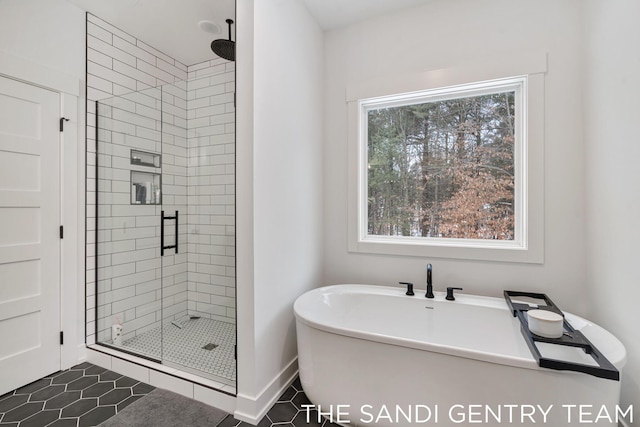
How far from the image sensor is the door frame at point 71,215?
2.17 meters

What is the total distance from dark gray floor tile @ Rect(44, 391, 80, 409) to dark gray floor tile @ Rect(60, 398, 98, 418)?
0.17 feet

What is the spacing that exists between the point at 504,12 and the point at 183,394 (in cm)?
344

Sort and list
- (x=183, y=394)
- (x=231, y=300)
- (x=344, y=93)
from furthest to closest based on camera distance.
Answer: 1. (x=344, y=93)
2. (x=231, y=300)
3. (x=183, y=394)

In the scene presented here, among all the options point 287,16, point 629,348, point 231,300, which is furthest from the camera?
point 231,300

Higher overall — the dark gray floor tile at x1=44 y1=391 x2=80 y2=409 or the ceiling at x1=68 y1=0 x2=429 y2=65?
the ceiling at x1=68 y1=0 x2=429 y2=65

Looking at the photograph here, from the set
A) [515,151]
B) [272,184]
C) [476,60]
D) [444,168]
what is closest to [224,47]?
[272,184]

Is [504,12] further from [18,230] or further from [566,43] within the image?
[18,230]

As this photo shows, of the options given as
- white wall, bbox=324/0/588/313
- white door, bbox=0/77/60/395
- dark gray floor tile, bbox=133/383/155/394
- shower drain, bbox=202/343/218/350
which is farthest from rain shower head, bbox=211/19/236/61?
dark gray floor tile, bbox=133/383/155/394

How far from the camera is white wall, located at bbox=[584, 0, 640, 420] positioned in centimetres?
139

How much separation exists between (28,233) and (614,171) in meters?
3.64

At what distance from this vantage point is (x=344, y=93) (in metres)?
2.55

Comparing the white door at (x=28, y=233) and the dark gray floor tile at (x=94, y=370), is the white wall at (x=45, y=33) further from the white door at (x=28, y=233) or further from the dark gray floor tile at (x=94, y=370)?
the dark gray floor tile at (x=94, y=370)

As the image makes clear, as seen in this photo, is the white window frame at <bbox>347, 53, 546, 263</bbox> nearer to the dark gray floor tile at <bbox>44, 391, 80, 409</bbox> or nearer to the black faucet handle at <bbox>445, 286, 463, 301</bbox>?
the black faucet handle at <bbox>445, 286, 463, 301</bbox>

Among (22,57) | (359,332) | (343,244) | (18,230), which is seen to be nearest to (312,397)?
(359,332)
